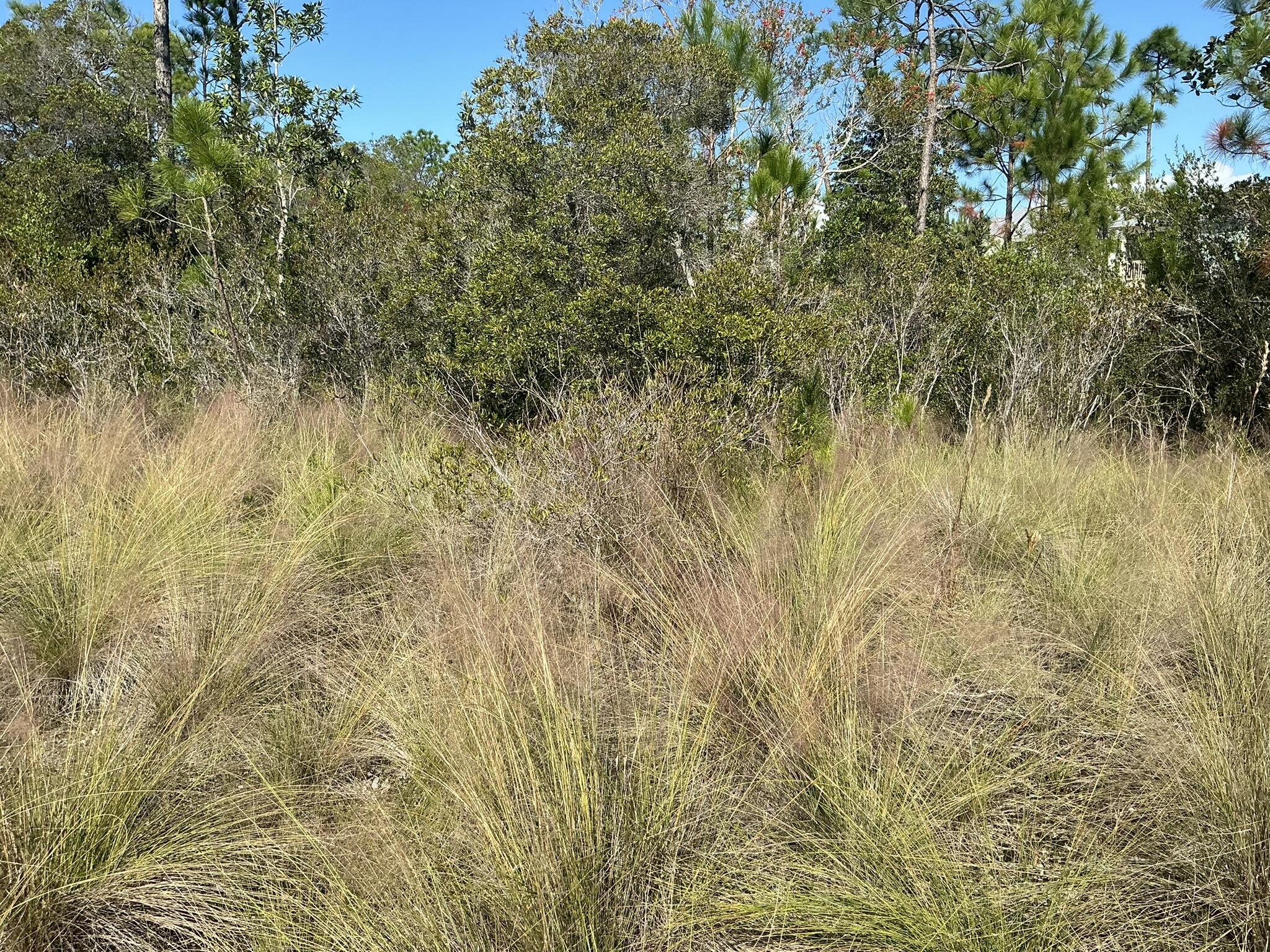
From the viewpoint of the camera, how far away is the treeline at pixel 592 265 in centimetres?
559

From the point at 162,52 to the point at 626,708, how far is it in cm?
1273

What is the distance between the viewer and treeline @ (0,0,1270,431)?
559cm

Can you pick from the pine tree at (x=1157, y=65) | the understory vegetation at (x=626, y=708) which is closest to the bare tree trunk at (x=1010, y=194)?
the pine tree at (x=1157, y=65)

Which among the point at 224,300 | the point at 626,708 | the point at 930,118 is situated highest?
the point at 930,118

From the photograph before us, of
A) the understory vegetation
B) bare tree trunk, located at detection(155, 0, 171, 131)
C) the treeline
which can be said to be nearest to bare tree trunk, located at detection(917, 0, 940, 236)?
the treeline

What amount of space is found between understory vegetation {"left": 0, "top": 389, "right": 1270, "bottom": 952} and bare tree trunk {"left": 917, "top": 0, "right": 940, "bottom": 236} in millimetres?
8519

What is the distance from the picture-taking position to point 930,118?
1136 cm

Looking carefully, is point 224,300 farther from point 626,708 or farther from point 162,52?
point 162,52

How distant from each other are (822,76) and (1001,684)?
10.8 metres

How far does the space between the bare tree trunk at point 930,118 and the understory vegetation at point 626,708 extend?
8.52 meters

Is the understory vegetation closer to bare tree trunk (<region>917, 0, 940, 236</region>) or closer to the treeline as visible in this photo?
the treeline

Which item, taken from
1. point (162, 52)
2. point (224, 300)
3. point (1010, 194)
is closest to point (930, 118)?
point (1010, 194)

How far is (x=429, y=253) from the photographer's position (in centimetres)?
612

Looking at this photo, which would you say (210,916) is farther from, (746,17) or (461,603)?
(746,17)
